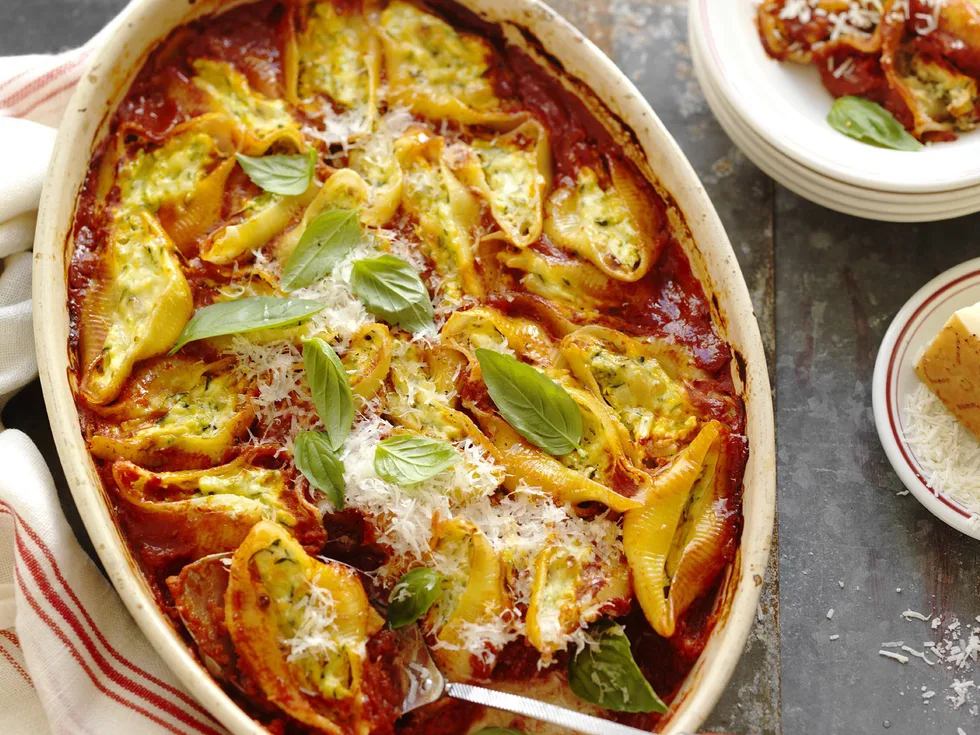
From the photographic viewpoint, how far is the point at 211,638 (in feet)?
7.62

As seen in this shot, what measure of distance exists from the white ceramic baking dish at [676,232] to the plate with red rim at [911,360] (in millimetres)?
606

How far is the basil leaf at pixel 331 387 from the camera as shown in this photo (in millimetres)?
2461

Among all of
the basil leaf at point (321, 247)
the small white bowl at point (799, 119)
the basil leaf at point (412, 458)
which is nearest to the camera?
the basil leaf at point (412, 458)

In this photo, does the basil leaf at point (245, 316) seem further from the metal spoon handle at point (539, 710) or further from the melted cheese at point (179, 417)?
the metal spoon handle at point (539, 710)

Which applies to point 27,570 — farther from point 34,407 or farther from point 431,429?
point 431,429

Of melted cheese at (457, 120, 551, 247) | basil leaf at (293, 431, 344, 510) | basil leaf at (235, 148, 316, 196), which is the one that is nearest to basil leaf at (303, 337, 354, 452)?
basil leaf at (293, 431, 344, 510)

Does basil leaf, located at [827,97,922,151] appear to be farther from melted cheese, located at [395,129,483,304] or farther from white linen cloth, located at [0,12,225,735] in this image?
white linen cloth, located at [0,12,225,735]

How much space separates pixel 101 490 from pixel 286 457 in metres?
0.44

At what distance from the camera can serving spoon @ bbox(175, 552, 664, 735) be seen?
2289 mm

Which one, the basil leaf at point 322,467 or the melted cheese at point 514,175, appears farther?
the melted cheese at point 514,175

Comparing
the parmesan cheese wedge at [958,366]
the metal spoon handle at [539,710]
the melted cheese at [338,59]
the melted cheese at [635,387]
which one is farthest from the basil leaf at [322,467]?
the parmesan cheese wedge at [958,366]

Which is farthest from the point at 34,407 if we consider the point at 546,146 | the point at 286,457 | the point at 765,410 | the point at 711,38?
the point at 711,38

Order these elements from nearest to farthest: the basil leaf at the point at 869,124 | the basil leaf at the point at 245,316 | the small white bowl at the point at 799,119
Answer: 1. the basil leaf at the point at 245,316
2. the small white bowl at the point at 799,119
3. the basil leaf at the point at 869,124

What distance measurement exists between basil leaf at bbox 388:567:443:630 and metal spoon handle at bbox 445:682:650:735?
191 millimetres
